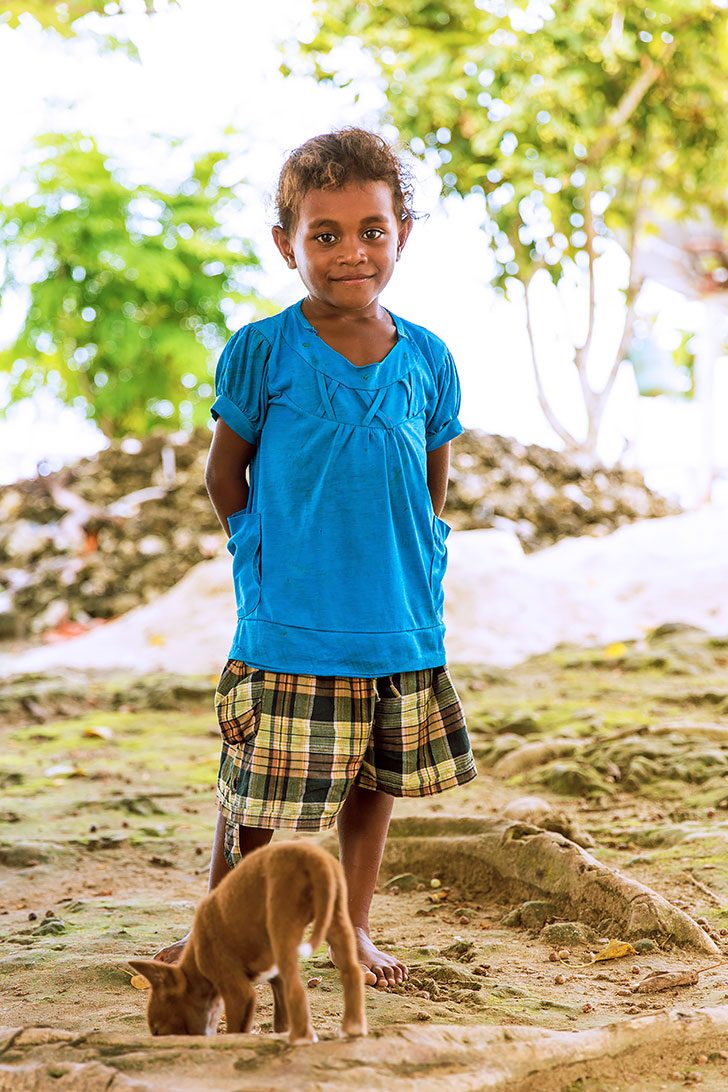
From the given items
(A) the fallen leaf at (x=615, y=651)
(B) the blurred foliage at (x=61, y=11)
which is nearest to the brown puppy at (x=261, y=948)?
(B) the blurred foliage at (x=61, y=11)

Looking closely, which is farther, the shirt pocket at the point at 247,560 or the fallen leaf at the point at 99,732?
the fallen leaf at the point at 99,732

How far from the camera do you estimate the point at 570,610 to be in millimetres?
7703

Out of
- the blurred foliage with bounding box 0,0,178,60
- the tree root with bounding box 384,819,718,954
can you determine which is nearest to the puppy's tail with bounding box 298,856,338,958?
the tree root with bounding box 384,819,718,954

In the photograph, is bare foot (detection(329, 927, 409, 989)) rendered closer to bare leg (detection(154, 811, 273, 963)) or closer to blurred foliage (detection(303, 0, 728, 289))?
bare leg (detection(154, 811, 273, 963))

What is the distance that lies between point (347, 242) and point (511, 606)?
18.6 ft

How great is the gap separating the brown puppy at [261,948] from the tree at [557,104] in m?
9.02

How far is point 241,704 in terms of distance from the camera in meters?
2.09

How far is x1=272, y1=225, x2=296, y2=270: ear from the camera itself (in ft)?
7.47

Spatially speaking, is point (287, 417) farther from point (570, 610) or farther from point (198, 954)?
point (570, 610)

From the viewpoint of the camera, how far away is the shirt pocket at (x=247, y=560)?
2146mm

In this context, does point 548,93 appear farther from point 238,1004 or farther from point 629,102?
point 238,1004

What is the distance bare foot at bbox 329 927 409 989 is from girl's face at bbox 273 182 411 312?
1.20 meters

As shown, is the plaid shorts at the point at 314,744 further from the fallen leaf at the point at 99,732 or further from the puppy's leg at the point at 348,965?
the fallen leaf at the point at 99,732

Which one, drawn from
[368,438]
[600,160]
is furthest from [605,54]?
[368,438]
